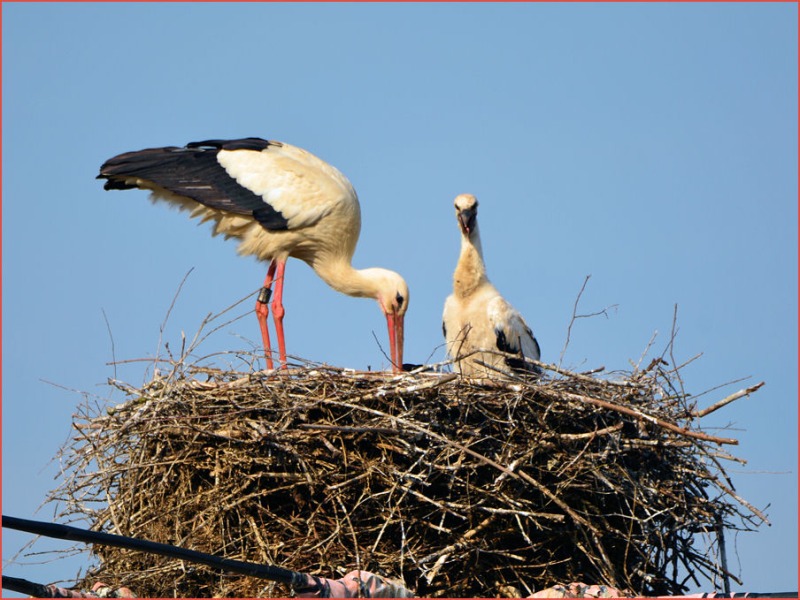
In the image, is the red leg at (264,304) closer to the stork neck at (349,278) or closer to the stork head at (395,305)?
the stork neck at (349,278)

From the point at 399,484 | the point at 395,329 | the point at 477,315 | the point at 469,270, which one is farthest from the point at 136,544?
the point at 395,329

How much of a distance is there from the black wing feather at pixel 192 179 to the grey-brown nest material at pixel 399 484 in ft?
7.79

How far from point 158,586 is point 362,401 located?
1345 mm

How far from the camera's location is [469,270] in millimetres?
8547

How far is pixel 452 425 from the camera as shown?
649 centimetres

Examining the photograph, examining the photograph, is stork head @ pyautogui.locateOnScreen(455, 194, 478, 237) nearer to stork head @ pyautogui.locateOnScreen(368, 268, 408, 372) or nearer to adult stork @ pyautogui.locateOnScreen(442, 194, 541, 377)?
adult stork @ pyautogui.locateOnScreen(442, 194, 541, 377)

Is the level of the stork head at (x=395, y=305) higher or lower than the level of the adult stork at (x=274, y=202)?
lower

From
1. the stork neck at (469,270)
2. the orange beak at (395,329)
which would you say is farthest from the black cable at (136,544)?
the orange beak at (395,329)

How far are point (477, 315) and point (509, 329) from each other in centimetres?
23

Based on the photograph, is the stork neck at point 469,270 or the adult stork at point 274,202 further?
the adult stork at point 274,202

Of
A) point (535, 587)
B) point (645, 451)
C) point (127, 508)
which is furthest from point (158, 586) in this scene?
point (645, 451)

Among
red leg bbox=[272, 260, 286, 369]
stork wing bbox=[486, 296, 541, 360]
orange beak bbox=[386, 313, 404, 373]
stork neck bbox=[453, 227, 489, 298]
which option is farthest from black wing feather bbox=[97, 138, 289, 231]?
stork wing bbox=[486, 296, 541, 360]

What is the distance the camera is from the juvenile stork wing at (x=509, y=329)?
328 inches

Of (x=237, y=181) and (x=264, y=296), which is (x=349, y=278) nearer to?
(x=264, y=296)
